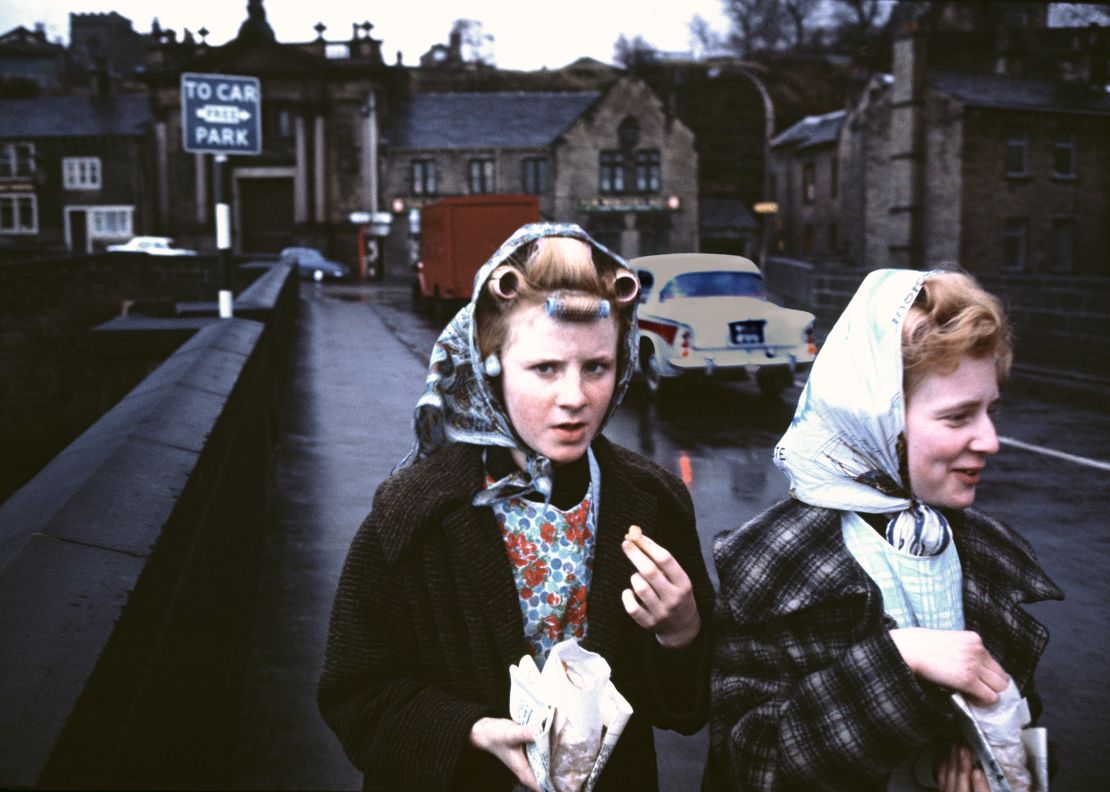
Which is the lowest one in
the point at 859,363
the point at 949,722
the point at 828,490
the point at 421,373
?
the point at 421,373

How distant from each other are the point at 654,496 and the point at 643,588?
340 millimetres

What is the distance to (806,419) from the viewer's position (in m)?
2.06

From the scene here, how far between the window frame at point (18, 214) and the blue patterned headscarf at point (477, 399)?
69.4m

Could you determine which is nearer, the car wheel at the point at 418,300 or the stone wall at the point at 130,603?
the stone wall at the point at 130,603

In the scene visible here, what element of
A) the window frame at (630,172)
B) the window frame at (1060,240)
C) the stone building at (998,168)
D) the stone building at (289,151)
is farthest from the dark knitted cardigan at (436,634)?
the stone building at (289,151)

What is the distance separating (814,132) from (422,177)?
20.7m

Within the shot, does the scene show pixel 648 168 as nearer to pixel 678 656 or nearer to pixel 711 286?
pixel 711 286

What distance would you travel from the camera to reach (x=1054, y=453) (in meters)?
10.2

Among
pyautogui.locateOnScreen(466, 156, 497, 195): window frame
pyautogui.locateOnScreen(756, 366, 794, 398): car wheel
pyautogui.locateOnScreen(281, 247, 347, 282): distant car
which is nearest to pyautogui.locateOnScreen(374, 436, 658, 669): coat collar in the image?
pyautogui.locateOnScreen(756, 366, 794, 398): car wheel

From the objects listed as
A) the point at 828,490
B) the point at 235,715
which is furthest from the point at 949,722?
the point at 235,715

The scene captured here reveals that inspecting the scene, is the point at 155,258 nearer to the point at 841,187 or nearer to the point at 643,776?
the point at 643,776

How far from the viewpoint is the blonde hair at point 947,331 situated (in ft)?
6.32

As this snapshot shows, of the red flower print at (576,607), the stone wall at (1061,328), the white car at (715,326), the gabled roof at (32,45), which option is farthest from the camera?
the gabled roof at (32,45)

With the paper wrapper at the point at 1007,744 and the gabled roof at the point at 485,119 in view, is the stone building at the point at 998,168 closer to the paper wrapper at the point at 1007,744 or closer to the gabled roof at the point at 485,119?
the gabled roof at the point at 485,119
